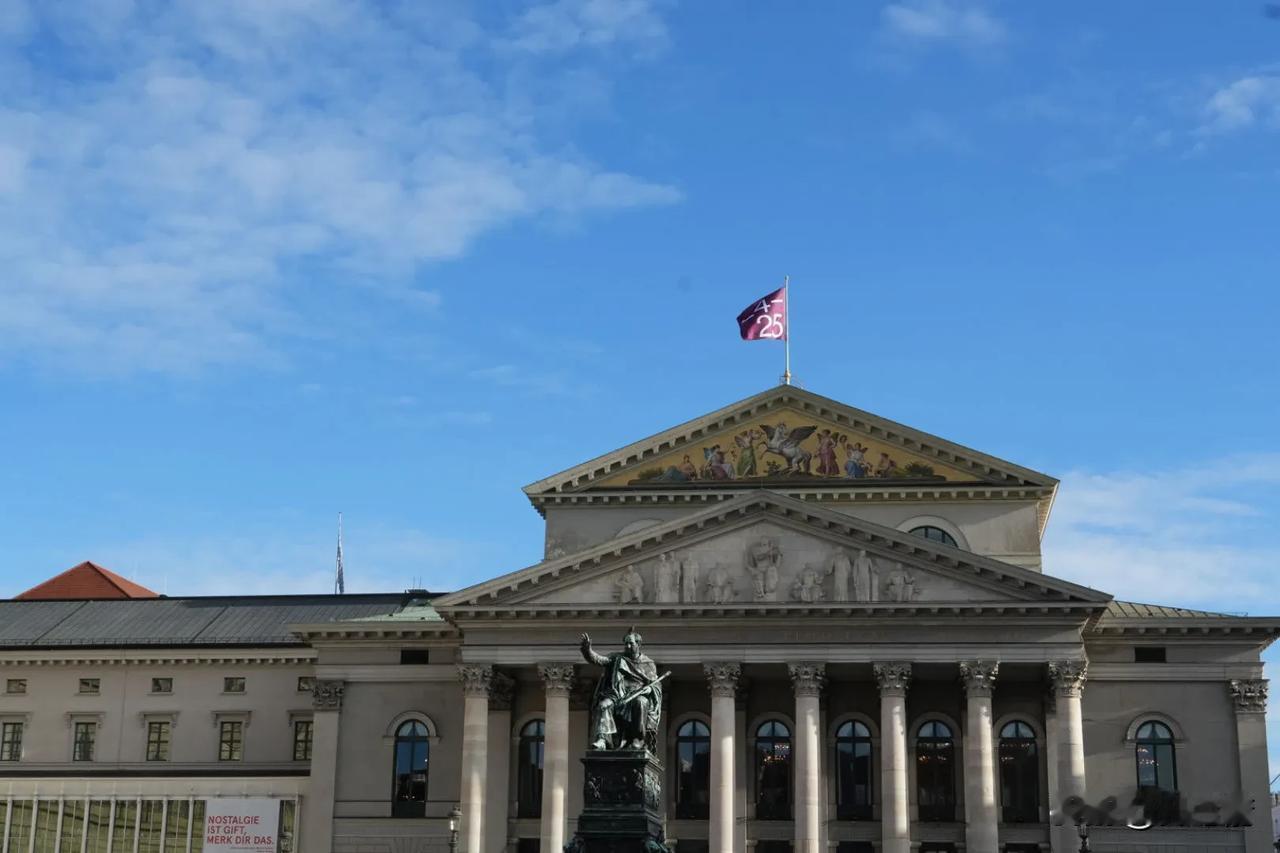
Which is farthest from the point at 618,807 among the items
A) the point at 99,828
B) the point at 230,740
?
the point at 230,740

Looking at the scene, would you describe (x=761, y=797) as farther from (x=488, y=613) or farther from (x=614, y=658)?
(x=614, y=658)

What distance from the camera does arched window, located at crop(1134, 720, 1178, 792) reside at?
60.6 meters

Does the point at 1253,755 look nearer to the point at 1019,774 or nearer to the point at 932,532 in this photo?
the point at 1019,774

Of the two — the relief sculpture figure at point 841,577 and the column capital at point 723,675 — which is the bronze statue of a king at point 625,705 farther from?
the relief sculpture figure at point 841,577

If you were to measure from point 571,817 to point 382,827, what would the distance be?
746 centimetres

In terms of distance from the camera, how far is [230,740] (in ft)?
232

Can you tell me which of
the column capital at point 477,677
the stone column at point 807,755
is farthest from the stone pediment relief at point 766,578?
the column capital at point 477,677

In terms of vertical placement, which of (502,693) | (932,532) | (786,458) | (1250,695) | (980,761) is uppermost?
(786,458)

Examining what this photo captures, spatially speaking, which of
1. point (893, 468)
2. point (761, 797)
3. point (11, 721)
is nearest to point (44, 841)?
point (11, 721)

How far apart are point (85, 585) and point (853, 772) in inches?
1870

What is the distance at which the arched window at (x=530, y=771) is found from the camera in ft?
205

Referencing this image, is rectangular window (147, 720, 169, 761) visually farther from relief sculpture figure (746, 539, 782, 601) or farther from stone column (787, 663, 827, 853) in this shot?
stone column (787, 663, 827, 853)

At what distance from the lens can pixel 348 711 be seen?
65188mm

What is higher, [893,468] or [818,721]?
[893,468]
